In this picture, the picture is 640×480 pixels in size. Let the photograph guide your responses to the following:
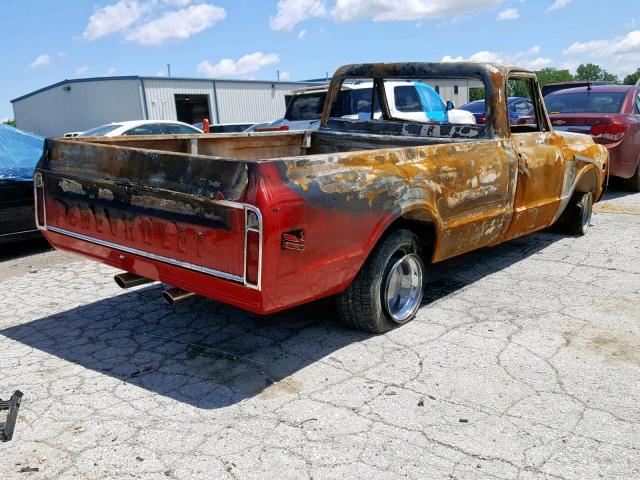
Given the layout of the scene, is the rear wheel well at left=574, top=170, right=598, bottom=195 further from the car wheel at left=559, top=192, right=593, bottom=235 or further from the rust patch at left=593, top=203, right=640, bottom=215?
the rust patch at left=593, top=203, right=640, bottom=215

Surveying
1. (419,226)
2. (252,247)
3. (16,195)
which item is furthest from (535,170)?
(16,195)

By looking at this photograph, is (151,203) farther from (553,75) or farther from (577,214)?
(553,75)

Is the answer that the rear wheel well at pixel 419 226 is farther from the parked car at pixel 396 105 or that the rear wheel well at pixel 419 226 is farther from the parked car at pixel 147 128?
the parked car at pixel 147 128

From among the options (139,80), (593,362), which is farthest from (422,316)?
(139,80)

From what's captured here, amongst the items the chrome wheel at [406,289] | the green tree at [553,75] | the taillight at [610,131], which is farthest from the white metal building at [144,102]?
the green tree at [553,75]

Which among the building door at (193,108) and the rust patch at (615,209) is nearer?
the rust patch at (615,209)

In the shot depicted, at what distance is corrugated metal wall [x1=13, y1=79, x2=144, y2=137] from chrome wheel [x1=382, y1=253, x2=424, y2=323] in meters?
27.5

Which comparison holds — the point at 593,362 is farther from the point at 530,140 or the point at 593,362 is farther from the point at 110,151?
the point at 110,151

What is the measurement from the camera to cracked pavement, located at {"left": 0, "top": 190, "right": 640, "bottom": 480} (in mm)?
2641

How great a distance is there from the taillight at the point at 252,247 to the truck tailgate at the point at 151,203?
0.04 feet

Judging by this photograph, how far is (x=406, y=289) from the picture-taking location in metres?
4.22

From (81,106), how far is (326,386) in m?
32.8

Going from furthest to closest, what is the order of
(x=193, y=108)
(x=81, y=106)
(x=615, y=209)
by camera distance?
(x=193, y=108) < (x=81, y=106) < (x=615, y=209)

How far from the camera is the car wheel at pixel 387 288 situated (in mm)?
3779
